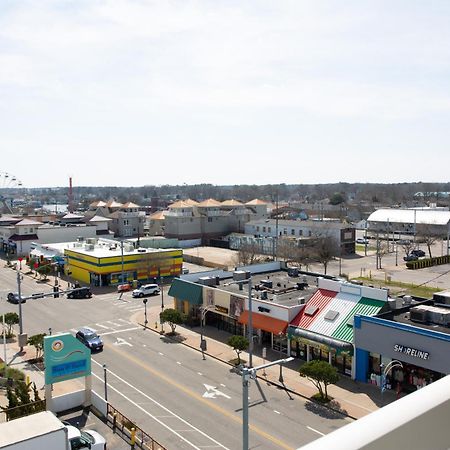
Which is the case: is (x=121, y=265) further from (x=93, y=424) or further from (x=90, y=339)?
(x=93, y=424)

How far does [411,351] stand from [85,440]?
17.0 m

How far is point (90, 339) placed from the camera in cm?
3594

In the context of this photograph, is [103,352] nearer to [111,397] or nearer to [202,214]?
[111,397]

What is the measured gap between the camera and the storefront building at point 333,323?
30480 mm

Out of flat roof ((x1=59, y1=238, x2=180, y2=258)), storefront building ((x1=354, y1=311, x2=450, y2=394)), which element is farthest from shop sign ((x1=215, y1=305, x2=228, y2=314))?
flat roof ((x1=59, y1=238, x2=180, y2=258))

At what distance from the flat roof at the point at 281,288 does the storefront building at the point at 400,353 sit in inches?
295

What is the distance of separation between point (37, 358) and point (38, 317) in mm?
11154

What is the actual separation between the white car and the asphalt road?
262 centimetres

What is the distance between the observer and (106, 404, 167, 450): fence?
22.0 meters

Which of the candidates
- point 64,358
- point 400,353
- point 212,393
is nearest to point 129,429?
point 64,358

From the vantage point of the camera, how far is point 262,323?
1383 inches

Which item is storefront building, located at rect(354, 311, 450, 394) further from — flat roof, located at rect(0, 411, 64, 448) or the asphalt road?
flat roof, located at rect(0, 411, 64, 448)

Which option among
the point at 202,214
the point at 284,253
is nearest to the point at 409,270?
the point at 284,253

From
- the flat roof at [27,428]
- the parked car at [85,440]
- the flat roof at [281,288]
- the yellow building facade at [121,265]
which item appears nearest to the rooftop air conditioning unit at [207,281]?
the flat roof at [281,288]
